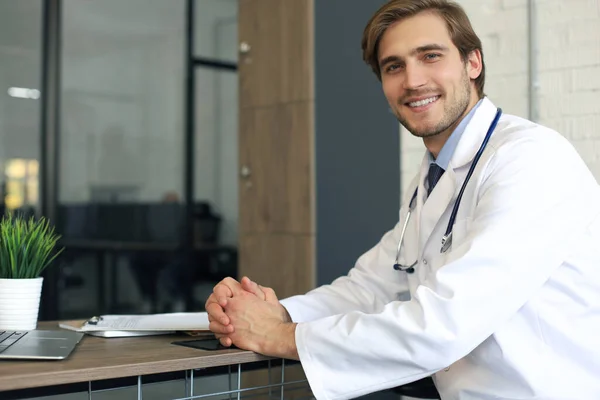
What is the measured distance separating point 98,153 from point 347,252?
2.24 meters

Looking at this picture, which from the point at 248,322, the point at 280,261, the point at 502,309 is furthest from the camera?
the point at 280,261

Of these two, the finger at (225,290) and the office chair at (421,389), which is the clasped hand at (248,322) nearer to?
the finger at (225,290)

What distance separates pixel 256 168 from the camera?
3965 millimetres

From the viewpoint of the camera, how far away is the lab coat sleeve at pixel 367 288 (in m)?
1.97

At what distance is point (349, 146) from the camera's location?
3361 millimetres

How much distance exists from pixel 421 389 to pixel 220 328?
0.64m

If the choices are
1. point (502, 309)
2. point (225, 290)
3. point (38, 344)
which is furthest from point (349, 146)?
point (38, 344)

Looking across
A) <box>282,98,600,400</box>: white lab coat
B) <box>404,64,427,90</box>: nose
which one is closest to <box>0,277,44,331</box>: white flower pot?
<box>282,98,600,400</box>: white lab coat

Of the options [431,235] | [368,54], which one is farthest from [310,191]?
[431,235]

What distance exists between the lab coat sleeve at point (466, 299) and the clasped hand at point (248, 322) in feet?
0.19

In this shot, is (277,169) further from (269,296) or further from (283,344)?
(283,344)

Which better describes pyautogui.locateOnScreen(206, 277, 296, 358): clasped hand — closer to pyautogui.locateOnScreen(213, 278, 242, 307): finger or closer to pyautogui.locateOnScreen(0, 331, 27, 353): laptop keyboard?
pyautogui.locateOnScreen(213, 278, 242, 307): finger

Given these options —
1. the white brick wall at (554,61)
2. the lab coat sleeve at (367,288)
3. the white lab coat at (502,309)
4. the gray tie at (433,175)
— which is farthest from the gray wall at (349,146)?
the white lab coat at (502,309)

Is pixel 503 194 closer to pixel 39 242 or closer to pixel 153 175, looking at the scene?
pixel 39 242
